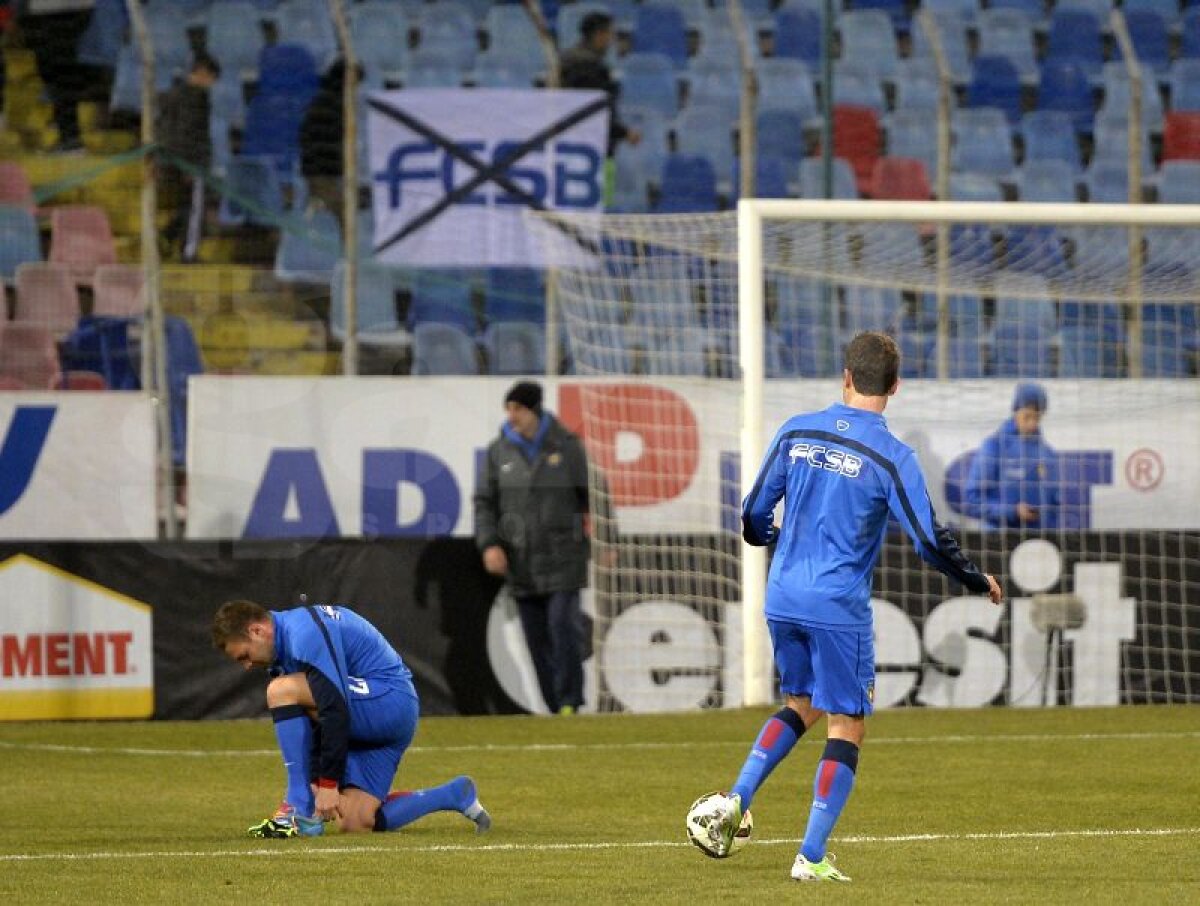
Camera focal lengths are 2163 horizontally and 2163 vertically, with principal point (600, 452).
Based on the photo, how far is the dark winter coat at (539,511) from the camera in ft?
43.9

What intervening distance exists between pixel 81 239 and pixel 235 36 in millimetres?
2752

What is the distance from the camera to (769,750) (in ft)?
22.0

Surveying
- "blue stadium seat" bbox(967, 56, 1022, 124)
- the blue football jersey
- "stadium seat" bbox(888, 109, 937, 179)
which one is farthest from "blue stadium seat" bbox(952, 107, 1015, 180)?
the blue football jersey

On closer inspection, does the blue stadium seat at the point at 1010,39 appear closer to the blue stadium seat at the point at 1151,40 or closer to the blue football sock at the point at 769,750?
the blue stadium seat at the point at 1151,40

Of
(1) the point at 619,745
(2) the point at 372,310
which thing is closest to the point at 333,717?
(1) the point at 619,745

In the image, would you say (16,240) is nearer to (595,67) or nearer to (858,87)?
(595,67)

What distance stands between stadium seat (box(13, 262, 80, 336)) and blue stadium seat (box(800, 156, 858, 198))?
20.3 ft

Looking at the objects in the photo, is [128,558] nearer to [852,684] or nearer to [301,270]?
[301,270]

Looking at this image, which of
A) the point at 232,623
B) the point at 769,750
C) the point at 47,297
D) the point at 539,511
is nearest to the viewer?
the point at 769,750

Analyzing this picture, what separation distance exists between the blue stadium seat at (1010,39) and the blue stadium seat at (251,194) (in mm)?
6995

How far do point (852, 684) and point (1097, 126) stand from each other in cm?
1409

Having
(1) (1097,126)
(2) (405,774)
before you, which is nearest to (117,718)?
(2) (405,774)

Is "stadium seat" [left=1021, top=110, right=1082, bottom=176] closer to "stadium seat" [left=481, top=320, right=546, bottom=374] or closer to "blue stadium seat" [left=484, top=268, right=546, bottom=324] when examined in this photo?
"blue stadium seat" [left=484, top=268, right=546, bottom=324]

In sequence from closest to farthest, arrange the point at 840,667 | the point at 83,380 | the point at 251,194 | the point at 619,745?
1. the point at 840,667
2. the point at 619,745
3. the point at 83,380
4. the point at 251,194
